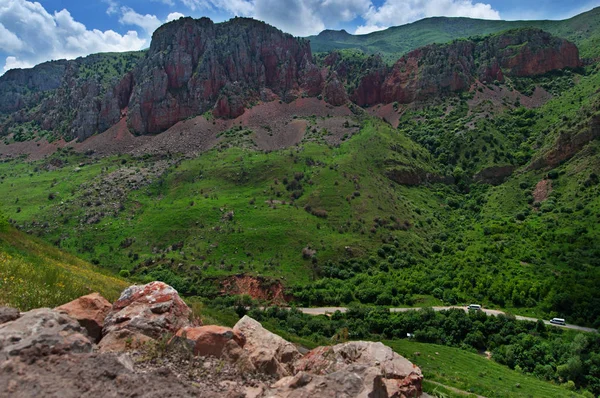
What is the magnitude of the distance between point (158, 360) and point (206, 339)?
1606mm

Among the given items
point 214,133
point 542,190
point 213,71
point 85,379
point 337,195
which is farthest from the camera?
point 213,71

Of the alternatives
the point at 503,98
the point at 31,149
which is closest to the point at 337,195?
the point at 503,98

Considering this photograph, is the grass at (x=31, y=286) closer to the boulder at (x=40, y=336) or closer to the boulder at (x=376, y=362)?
the boulder at (x=40, y=336)

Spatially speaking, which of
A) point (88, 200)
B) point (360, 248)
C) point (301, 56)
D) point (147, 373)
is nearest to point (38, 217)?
point (88, 200)

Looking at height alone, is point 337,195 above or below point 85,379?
above

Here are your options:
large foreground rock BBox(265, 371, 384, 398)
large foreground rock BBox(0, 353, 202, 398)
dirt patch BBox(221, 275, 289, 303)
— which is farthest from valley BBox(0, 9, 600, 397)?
large foreground rock BBox(265, 371, 384, 398)

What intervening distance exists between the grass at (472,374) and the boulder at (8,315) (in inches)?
1028

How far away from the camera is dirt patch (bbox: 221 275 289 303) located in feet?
191

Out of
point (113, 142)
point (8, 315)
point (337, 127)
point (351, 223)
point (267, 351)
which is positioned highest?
point (113, 142)

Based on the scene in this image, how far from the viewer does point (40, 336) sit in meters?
7.99

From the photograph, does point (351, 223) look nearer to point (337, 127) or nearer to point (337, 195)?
point (337, 195)

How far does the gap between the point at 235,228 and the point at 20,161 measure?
112466 mm

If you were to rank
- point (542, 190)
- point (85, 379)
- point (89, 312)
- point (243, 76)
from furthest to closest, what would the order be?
point (243, 76), point (542, 190), point (89, 312), point (85, 379)

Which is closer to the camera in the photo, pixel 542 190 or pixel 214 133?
pixel 542 190
